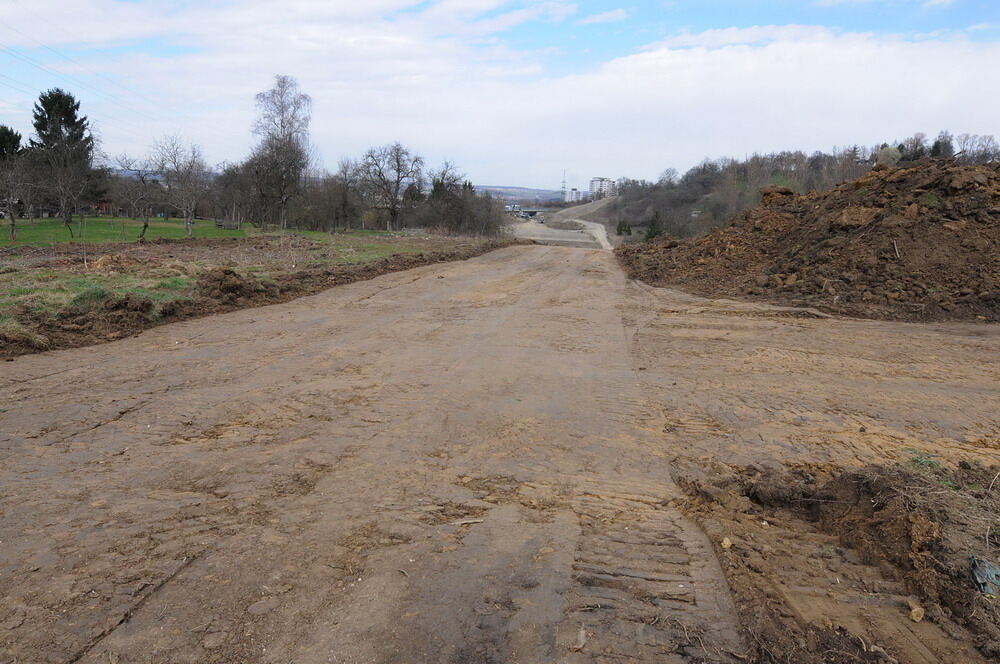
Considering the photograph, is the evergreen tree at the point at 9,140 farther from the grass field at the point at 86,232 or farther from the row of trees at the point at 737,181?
the row of trees at the point at 737,181

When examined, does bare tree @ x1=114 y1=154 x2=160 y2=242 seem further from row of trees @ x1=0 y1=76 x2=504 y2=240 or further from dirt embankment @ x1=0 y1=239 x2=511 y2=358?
dirt embankment @ x1=0 y1=239 x2=511 y2=358

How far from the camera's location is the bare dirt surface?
9.15 feet

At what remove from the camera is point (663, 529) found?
12.6 ft

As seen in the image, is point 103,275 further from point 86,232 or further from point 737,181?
point 737,181

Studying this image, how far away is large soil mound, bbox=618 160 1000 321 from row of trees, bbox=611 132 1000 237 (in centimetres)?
1120

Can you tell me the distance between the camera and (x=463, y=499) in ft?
13.7

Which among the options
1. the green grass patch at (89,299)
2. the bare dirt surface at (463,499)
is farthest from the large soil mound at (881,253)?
the green grass patch at (89,299)

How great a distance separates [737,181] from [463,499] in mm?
67751

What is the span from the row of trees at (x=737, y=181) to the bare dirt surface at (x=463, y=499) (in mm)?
23245

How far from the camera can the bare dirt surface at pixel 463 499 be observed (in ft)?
9.15

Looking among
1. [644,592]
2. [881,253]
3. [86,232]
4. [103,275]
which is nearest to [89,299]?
[103,275]

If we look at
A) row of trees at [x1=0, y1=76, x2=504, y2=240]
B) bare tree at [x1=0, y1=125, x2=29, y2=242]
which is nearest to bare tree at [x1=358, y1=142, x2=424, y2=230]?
row of trees at [x1=0, y1=76, x2=504, y2=240]

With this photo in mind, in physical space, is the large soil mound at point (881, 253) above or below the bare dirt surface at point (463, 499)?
above

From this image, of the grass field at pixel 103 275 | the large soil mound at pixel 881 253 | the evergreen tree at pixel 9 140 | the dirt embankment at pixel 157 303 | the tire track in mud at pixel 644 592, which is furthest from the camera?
the evergreen tree at pixel 9 140
